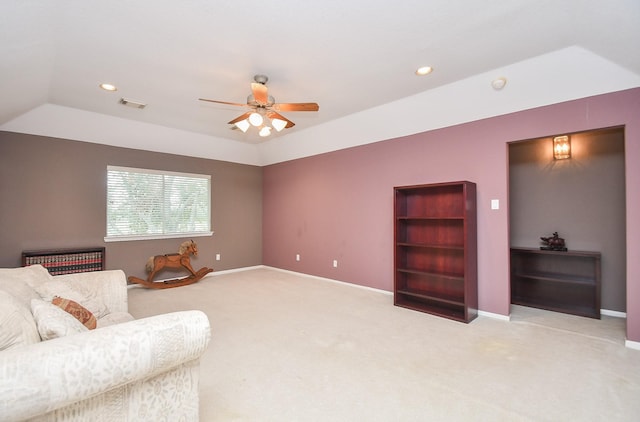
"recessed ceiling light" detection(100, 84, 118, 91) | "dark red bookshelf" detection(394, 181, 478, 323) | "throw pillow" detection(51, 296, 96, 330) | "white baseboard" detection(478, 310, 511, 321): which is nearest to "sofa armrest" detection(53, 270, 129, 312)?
"throw pillow" detection(51, 296, 96, 330)

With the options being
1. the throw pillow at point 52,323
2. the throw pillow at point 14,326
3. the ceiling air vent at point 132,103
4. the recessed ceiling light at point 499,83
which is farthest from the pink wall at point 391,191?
the throw pillow at point 14,326

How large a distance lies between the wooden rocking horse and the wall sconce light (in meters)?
5.82

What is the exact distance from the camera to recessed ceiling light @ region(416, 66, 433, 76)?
3156 millimetres

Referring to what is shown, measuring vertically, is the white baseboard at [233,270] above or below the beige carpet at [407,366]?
above

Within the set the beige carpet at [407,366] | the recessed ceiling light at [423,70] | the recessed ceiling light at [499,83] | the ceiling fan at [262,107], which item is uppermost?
the recessed ceiling light at [423,70]

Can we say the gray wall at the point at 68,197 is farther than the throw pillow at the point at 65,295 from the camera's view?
Yes

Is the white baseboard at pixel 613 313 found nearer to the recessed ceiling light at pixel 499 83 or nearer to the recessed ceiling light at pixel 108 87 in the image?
the recessed ceiling light at pixel 499 83

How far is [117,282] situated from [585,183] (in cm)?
540

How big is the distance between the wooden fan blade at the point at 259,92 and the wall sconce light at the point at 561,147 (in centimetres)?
372

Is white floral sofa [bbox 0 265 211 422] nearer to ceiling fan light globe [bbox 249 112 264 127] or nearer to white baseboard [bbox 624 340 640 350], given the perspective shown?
ceiling fan light globe [bbox 249 112 264 127]

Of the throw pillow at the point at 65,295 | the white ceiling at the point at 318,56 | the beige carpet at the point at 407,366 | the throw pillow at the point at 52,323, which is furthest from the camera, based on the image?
the white ceiling at the point at 318,56

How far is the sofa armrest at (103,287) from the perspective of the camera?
2.51 meters

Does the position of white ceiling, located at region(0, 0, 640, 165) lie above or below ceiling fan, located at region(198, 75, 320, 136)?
above

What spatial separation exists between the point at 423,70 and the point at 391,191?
1790mm
